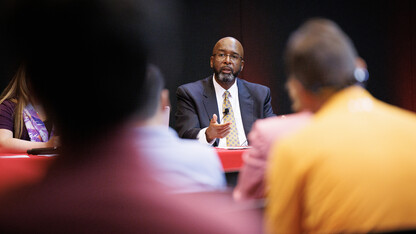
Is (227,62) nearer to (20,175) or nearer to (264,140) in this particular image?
(264,140)

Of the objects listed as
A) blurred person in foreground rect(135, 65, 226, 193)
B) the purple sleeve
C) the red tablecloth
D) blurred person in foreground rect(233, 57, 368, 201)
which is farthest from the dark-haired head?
the purple sleeve

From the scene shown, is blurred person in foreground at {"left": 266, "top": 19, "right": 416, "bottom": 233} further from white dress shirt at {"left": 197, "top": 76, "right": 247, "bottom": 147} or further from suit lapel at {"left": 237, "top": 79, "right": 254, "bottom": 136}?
suit lapel at {"left": 237, "top": 79, "right": 254, "bottom": 136}

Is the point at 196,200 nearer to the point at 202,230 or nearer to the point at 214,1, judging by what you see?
the point at 202,230

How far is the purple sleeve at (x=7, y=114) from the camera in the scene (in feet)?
8.01

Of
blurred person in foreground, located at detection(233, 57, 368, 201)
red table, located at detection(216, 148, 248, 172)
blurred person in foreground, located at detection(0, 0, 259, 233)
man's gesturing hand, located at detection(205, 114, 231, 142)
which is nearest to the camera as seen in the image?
blurred person in foreground, located at detection(0, 0, 259, 233)

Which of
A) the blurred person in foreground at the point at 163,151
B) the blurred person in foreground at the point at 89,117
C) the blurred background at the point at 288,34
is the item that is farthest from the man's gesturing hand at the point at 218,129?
the blurred person in foreground at the point at 89,117

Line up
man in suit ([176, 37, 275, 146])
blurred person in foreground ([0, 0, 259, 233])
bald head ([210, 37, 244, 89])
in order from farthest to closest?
bald head ([210, 37, 244, 89]) → man in suit ([176, 37, 275, 146]) → blurred person in foreground ([0, 0, 259, 233])

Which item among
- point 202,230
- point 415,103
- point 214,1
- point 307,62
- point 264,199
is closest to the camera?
point 202,230

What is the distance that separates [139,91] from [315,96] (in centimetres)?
64

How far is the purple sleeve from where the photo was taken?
244 centimetres

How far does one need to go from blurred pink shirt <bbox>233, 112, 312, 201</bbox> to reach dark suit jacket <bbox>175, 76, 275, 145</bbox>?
6.58ft

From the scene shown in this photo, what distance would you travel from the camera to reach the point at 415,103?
529cm

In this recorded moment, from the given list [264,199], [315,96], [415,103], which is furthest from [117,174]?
[415,103]

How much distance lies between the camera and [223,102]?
348 cm
